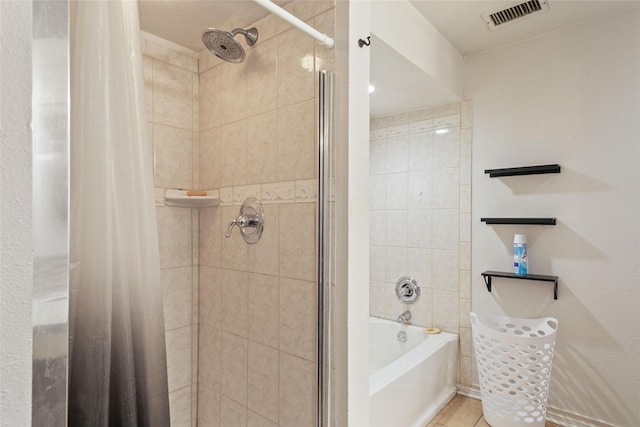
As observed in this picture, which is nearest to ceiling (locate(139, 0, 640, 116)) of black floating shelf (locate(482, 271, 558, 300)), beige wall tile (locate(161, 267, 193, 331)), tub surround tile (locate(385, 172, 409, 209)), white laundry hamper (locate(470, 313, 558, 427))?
tub surround tile (locate(385, 172, 409, 209))

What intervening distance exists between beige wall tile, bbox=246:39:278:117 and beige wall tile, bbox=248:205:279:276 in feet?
1.21

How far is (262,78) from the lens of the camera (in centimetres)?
128

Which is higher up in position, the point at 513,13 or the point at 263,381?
the point at 513,13

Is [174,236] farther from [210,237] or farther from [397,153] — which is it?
[397,153]

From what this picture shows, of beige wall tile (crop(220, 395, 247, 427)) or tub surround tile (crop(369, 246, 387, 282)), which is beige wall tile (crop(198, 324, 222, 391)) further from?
tub surround tile (crop(369, 246, 387, 282))

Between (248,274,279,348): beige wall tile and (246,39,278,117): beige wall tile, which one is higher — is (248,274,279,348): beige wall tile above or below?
below

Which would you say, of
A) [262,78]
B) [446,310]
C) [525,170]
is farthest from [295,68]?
[446,310]

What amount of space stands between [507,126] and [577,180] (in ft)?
Answer: 1.57

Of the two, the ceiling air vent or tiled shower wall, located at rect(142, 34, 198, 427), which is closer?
tiled shower wall, located at rect(142, 34, 198, 427)

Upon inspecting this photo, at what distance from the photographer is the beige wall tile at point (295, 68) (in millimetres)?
1157

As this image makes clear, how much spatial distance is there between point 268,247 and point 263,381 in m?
0.48

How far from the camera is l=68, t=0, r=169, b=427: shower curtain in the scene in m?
0.59

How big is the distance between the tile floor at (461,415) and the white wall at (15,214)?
2.04 meters

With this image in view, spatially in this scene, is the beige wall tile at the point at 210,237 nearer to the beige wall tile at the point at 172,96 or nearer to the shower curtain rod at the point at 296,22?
the beige wall tile at the point at 172,96
